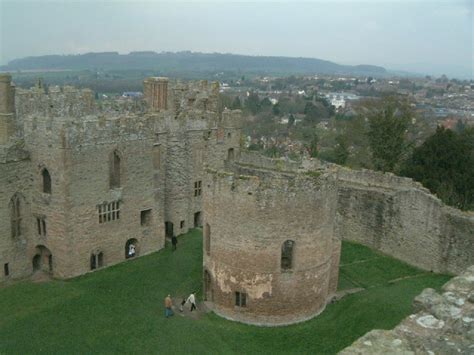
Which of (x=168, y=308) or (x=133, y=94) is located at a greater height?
(x=133, y=94)

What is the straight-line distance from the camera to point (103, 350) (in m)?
19.0

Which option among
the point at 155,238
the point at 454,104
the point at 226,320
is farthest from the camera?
the point at 454,104

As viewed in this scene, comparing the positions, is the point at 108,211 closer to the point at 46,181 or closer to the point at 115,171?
the point at 115,171


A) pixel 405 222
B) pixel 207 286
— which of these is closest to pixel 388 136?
pixel 405 222

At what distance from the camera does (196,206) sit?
32.4m

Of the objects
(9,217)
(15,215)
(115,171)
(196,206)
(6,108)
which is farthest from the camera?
(196,206)

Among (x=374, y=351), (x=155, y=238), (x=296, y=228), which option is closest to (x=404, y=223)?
(x=296, y=228)

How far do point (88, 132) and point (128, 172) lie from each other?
321 cm

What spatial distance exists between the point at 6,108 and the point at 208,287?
1285cm

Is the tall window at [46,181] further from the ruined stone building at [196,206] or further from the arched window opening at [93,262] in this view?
the arched window opening at [93,262]

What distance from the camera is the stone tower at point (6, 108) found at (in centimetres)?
2523

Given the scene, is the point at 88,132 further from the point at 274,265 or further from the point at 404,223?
the point at 404,223

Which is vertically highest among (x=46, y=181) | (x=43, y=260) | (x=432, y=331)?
(x=432, y=331)

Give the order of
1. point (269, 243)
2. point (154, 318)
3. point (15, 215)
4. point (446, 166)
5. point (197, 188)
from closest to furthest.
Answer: point (269, 243)
point (154, 318)
point (15, 215)
point (197, 188)
point (446, 166)
